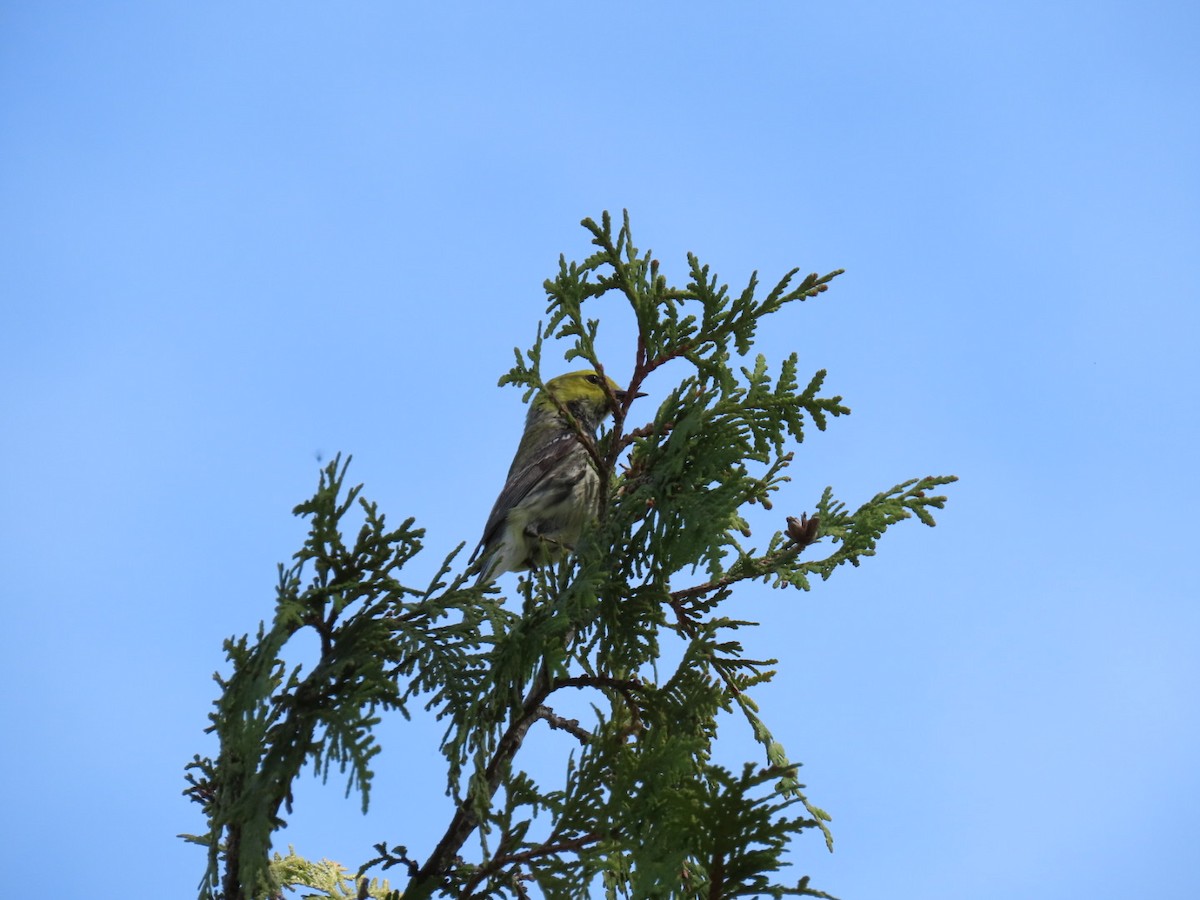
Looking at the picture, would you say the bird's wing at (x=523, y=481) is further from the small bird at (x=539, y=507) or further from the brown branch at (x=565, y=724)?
the brown branch at (x=565, y=724)

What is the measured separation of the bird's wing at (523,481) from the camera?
5988 millimetres

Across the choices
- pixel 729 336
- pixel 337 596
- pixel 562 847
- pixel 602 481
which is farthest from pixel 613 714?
pixel 729 336

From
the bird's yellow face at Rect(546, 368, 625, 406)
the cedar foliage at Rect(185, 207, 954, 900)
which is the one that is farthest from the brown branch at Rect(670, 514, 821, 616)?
the bird's yellow face at Rect(546, 368, 625, 406)

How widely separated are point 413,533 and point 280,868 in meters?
2.08

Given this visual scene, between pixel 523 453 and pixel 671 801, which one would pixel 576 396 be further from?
pixel 671 801

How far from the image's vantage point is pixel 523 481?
6066 millimetres

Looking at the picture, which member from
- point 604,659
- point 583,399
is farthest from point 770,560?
point 583,399

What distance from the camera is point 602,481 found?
4.09 m

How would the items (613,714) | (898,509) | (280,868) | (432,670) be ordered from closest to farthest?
(432,670)
(613,714)
(898,509)
(280,868)

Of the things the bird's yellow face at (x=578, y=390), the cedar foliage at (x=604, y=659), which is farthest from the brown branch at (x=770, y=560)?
the bird's yellow face at (x=578, y=390)

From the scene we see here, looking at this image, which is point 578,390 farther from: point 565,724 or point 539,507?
point 565,724

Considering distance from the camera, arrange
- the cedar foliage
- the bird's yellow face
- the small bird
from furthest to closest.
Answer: the bird's yellow face < the small bird < the cedar foliage

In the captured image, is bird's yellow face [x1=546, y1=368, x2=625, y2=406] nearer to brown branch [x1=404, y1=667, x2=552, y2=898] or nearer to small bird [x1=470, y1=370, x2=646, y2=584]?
small bird [x1=470, y1=370, x2=646, y2=584]

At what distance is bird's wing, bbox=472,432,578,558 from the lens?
5988 millimetres
